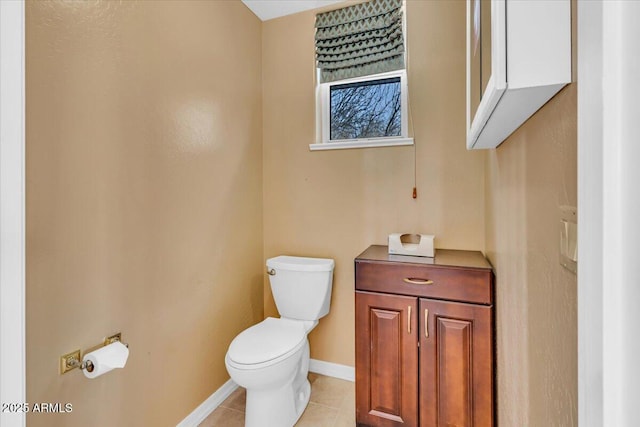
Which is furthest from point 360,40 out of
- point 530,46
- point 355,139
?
point 530,46

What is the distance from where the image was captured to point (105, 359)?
3.60ft

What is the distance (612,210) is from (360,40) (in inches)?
79.3

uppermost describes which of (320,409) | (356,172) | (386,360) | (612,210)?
(356,172)

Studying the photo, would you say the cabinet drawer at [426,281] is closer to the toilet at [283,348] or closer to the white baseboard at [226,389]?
the toilet at [283,348]

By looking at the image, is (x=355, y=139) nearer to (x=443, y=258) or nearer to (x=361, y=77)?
(x=361, y=77)

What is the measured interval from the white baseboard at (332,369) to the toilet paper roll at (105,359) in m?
1.36

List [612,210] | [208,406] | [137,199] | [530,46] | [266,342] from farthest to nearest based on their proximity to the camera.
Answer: [208,406]
[266,342]
[137,199]
[530,46]
[612,210]

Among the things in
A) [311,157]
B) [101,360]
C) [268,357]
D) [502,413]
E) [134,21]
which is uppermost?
[134,21]

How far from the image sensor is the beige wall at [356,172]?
5.98 ft

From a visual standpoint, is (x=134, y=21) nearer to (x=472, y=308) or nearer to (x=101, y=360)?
(x=101, y=360)

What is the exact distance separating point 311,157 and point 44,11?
4.80 ft

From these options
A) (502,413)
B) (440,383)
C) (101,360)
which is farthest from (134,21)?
(502,413)

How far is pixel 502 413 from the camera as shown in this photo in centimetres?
121
